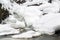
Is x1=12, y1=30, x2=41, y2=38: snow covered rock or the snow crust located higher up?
the snow crust

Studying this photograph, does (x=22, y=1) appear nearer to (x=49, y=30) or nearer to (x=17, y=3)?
(x=17, y=3)

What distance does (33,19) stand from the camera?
12.3 metres

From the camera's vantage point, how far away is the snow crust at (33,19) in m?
10.9

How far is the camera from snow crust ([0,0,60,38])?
10.9 m

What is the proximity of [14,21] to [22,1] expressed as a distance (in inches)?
189

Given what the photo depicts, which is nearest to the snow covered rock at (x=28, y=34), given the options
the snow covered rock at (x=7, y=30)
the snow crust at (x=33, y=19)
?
the snow crust at (x=33, y=19)

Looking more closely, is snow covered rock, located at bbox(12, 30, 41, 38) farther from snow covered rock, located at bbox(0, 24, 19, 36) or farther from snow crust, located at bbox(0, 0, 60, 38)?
snow covered rock, located at bbox(0, 24, 19, 36)

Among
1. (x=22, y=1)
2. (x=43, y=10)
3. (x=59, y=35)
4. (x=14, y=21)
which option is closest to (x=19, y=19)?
(x=14, y=21)

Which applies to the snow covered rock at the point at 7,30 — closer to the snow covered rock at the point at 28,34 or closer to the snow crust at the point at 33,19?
the snow crust at the point at 33,19

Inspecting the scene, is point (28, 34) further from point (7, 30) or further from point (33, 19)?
point (33, 19)

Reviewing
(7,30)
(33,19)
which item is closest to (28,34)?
(7,30)

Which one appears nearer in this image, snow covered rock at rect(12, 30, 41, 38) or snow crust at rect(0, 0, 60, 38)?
snow covered rock at rect(12, 30, 41, 38)

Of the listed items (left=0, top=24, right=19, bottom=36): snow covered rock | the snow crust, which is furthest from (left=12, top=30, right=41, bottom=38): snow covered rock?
(left=0, top=24, right=19, bottom=36): snow covered rock

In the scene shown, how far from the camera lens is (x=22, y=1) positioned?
1702 centimetres
